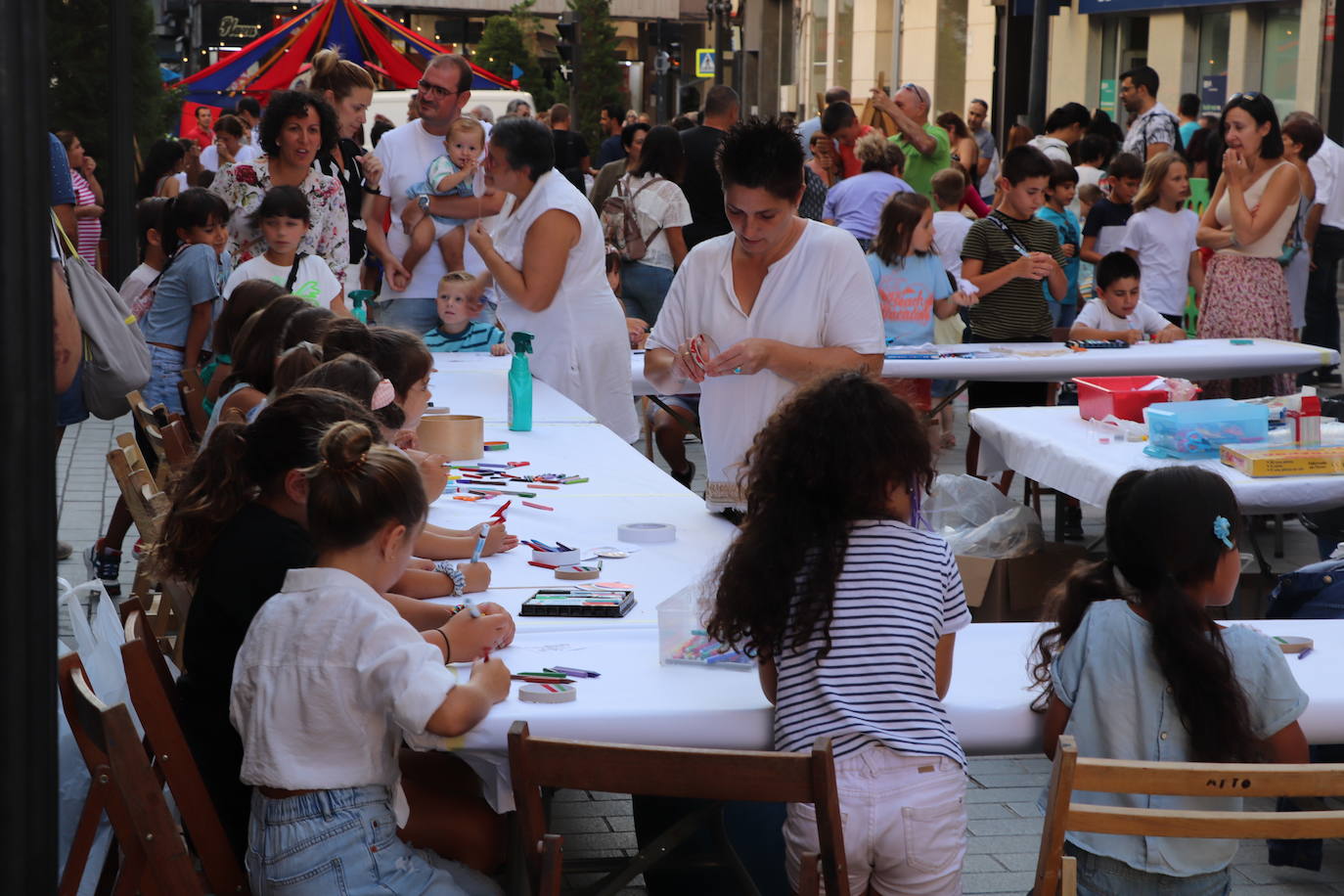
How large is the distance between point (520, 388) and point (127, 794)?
2.70m

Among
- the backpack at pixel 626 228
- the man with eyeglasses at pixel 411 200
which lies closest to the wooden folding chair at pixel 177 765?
the man with eyeglasses at pixel 411 200

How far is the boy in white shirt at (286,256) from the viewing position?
20.0 ft

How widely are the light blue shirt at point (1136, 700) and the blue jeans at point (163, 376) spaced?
4.74m

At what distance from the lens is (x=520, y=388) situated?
193 inches

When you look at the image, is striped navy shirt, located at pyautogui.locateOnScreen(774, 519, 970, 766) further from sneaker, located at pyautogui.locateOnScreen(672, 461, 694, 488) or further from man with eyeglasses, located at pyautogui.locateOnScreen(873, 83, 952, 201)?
man with eyeglasses, located at pyautogui.locateOnScreen(873, 83, 952, 201)

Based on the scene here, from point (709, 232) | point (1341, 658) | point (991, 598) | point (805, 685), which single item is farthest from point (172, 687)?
point (709, 232)

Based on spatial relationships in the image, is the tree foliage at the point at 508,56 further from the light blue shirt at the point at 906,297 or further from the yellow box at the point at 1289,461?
the yellow box at the point at 1289,461

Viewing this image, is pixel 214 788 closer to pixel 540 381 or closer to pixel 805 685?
pixel 805 685

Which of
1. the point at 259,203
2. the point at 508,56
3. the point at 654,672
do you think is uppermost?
the point at 508,56

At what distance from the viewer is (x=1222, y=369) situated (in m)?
6.91

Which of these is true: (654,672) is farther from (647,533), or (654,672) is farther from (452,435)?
(452,435)

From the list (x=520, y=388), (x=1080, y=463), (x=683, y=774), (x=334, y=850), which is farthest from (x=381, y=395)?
(x=1080, y=463)

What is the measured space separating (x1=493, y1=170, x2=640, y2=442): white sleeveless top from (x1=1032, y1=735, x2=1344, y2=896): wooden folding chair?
3.51 meters

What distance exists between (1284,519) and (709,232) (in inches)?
142
